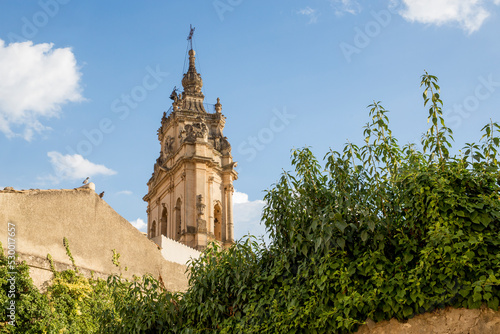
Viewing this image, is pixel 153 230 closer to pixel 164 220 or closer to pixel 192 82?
pixel 164 220

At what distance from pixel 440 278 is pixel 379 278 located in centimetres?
57

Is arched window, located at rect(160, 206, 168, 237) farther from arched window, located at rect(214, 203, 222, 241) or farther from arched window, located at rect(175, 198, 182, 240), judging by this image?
arched window, located at rect(214, 203, 222, 241)

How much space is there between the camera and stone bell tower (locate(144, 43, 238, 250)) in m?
25.3

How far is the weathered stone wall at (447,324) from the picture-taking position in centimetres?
466

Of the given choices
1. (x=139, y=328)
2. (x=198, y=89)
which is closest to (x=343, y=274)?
(x=139, y=328)

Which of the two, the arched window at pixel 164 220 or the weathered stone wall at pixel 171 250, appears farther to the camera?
the arched window at pixel 164 220

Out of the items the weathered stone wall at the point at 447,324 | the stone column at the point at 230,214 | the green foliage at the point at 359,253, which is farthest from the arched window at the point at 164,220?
the weathered stone wall at the point at 447,324

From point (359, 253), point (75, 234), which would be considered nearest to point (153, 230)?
point (75, 234)

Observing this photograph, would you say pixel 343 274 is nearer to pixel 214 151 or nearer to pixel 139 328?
pixel 139 328

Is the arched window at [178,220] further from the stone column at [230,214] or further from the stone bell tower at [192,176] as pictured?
the stone column at [230,214]

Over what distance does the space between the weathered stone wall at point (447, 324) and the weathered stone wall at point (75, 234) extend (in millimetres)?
8841

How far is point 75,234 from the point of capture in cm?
1288

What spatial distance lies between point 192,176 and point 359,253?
67.4ft

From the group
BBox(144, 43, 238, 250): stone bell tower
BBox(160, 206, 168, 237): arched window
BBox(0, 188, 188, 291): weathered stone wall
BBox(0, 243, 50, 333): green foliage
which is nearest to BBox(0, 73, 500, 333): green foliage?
BBox(0, 243, 50, 333): green foliage
